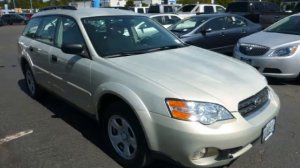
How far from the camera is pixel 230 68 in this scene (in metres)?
3.79

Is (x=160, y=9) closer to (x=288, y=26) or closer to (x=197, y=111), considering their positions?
(x=288, y=26)

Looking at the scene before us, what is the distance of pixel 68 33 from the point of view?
4.58 meters

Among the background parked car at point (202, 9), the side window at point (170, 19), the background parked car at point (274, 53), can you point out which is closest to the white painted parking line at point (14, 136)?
the background parked car at point (274, 53)

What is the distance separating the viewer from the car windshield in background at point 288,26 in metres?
7.51

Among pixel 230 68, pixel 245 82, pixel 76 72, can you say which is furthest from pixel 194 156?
pixel 76 72

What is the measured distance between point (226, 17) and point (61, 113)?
6.99 meters

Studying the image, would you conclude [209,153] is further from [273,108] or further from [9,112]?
[9,112]

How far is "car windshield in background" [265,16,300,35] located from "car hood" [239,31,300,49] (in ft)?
0.89

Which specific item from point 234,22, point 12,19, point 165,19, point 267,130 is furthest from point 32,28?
point 12,19

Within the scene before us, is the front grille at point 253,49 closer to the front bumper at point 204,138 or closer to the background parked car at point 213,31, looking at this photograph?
the background parked car at point 213,31

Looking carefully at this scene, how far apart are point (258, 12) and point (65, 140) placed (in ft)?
45.9

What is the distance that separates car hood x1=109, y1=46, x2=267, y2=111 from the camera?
3098 mm

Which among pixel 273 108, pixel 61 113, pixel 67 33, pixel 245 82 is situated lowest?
pixel 61 113

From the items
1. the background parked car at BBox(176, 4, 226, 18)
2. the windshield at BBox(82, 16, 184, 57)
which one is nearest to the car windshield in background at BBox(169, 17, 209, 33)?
the windshield at BBox(82, 16, 184, 57)
